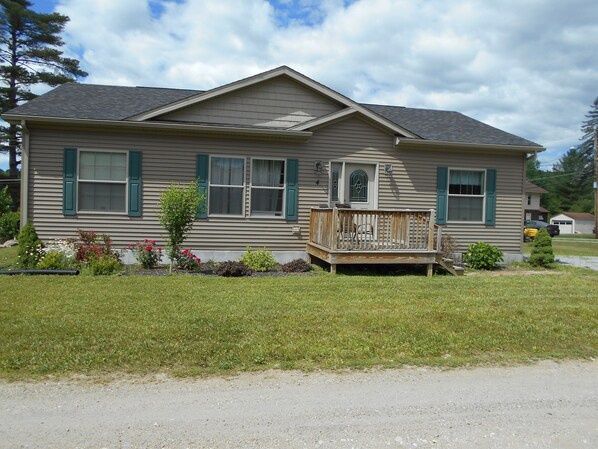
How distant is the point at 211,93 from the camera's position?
37.9ft

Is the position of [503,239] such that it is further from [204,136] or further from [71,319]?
[71,319]

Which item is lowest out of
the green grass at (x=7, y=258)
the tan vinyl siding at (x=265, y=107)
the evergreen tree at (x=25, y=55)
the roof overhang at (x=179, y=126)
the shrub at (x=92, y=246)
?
the green grass at (x=7, y=258)

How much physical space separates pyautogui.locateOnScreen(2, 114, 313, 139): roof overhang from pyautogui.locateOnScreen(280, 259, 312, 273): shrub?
297 cm

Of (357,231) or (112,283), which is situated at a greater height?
(357,231)

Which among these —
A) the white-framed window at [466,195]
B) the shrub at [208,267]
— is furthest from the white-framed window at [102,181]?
the white-framed window at [466,195]

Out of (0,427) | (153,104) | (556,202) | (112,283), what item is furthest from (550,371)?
(556,202)

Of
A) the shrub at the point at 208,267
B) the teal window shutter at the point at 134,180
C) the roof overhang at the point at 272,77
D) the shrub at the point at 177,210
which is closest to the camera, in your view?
the shrub at the point at 177,210

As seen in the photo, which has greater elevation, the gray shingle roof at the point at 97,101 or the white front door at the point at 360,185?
the gray shingle roof at the point at 97,101

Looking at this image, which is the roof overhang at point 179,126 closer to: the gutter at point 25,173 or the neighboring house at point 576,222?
the gutter at point 25,173

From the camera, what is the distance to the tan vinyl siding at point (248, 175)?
11.1 m

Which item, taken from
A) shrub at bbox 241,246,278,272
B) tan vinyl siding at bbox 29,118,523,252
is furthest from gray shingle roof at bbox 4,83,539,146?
shrub at bbox 241,246,278,272

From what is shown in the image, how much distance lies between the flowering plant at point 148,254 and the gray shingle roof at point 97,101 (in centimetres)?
288

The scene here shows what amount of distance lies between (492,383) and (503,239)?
9443 millimetres

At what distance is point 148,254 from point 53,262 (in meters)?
1.81
